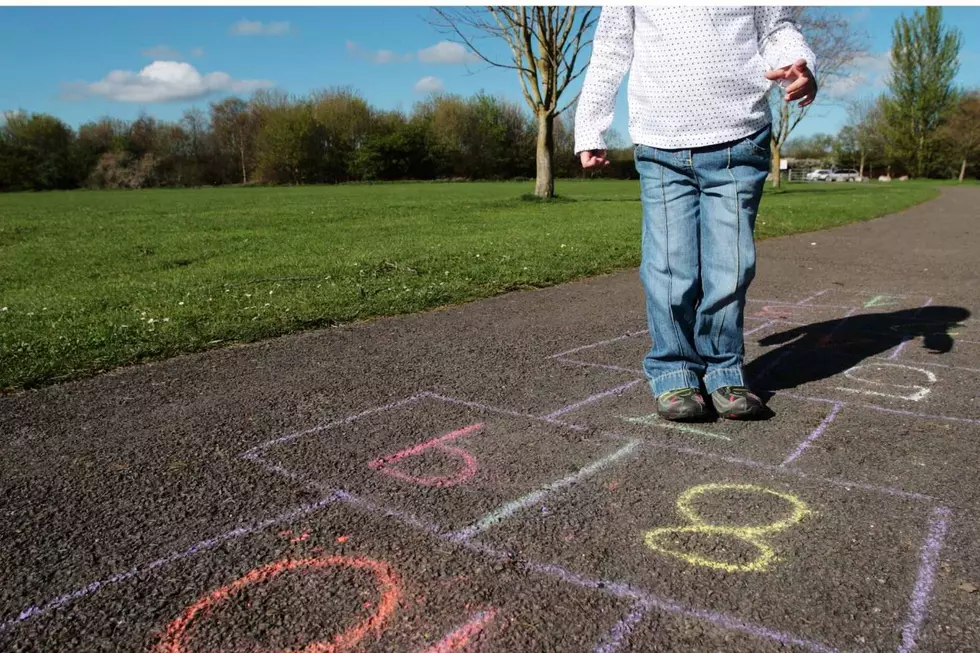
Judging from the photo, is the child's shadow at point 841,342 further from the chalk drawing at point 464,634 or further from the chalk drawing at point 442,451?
the chalk drawing at point 464,634

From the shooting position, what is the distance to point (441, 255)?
877cm

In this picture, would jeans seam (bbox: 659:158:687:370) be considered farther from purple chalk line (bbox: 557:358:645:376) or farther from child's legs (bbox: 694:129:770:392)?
purple chalk line (bbox: 557:358:645:376)

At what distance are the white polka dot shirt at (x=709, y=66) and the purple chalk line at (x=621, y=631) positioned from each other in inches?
83.8

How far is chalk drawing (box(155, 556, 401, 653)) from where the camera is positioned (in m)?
1.69

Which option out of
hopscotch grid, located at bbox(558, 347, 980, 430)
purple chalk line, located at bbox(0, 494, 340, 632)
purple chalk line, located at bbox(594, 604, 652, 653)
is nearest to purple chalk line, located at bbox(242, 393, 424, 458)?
purple chalk line, located at bbox(0, 494, 340, 632)

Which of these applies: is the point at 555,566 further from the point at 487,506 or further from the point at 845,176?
the point at 845,176

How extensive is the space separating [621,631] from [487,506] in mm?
736

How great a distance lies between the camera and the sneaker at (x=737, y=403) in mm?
3148

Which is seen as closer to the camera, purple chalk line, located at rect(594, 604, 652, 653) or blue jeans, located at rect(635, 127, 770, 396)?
purple chalk line, located at rect(594, 604, 652, 653)

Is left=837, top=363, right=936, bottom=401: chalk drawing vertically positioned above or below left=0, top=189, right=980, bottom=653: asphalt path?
above

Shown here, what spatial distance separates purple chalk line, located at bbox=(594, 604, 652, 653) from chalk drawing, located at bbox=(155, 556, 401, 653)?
53 cm

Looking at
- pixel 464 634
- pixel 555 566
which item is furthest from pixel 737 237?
pixel 464 634

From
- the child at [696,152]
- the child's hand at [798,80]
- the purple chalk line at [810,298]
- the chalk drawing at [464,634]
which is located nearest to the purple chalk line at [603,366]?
the child at [696,152]

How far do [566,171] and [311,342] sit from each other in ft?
208
